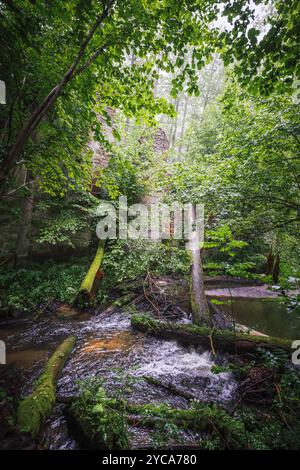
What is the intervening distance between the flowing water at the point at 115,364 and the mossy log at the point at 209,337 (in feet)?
0.57

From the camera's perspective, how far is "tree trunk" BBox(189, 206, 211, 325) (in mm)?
5512

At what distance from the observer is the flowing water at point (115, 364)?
303 centimetres

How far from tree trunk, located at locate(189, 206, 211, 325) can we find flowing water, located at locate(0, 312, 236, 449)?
3.59ft

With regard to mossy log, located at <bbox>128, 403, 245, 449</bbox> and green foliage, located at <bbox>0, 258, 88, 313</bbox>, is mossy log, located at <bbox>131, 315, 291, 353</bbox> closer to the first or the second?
mossy log, located at <bbox>128, 403, 245, 449</bbox>

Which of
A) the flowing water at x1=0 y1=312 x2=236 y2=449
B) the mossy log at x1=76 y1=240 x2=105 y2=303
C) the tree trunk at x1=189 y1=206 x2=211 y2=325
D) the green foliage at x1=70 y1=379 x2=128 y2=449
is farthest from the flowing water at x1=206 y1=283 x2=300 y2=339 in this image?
the mossy log at x1=76 y1=240 x2=105 y2=303

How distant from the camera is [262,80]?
103 inches

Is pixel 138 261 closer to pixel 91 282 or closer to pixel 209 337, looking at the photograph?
pixel 91 282

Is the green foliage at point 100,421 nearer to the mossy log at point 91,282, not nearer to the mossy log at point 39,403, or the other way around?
the mossy log at point 39,403

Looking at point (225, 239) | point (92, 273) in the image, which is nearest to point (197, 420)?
point (225, 239)

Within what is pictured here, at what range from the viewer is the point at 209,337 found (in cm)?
439

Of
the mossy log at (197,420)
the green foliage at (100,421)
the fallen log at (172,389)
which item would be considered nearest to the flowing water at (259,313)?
the fallen log at (172,389)

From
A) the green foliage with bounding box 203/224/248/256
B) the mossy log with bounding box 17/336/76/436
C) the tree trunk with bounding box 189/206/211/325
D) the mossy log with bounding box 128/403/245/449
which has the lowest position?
the mossy log with bounding box 128/403/245/449

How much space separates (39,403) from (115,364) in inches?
65.0
